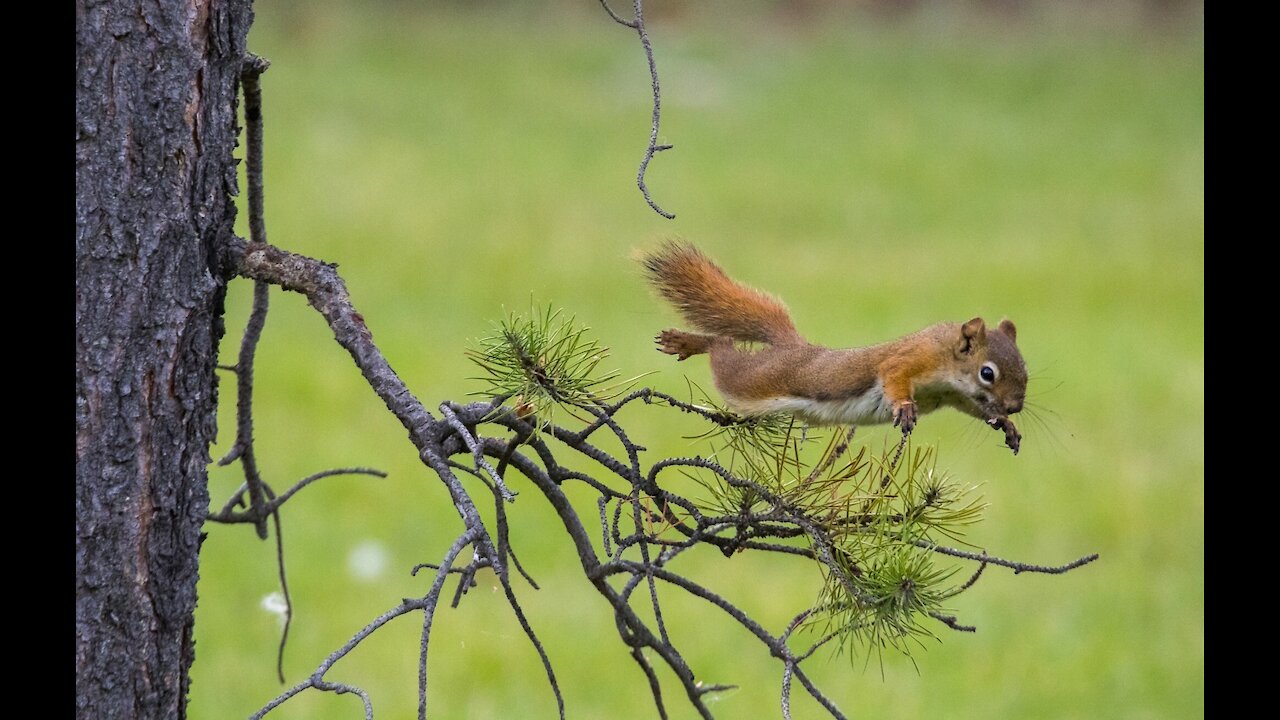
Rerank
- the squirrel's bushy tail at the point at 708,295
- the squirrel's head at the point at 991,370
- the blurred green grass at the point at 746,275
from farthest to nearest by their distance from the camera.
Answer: the blurred green grass at the point at 746,275 < the squirrel's bushy tail at the point at 708,295 < the squirrel's head at the point at 991,370

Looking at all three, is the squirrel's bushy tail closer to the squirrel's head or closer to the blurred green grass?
the blurred green grass

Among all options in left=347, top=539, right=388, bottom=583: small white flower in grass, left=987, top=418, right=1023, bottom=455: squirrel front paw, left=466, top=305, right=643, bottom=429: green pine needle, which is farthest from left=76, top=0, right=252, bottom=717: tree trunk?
left=347, top=539, right=388, bottom=583: small white flower in grass

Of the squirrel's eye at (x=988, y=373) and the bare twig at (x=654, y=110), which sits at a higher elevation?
the squirrel's eye at (x=988, y=373)

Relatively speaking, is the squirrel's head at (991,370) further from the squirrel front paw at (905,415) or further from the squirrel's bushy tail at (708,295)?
the squirrel's bushy tail at (708,295)

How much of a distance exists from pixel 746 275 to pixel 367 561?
2.48 meters

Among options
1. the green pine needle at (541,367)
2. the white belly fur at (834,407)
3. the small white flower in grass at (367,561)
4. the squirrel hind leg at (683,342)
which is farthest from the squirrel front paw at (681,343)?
the small white flower in grass at (367,561)

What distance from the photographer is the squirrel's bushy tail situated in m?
1.44

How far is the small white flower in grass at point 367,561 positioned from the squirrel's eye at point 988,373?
2097 mm

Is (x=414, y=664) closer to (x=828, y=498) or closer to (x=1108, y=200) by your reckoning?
(x=828, y=498)

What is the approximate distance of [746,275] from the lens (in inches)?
A: 212

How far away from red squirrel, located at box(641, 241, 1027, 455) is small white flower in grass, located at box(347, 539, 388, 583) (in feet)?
6.20

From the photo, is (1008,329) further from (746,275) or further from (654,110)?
(746,275)

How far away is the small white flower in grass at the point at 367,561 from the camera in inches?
126

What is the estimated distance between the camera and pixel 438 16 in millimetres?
9523
